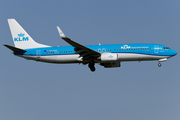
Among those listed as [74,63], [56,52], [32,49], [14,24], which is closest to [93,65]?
[74,63]

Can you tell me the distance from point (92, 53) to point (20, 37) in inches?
493

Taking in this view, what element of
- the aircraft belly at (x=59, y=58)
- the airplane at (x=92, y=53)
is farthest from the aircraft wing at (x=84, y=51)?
the aircraft belly at (x=59, y=58)

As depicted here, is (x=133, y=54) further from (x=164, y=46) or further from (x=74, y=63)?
(x=74, y=63)

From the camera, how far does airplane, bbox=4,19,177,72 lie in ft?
140

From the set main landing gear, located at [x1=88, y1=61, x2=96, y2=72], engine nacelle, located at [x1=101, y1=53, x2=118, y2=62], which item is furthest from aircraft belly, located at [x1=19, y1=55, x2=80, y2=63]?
engine nacelle, located at [x1=101, y1=53, x2=118, y2=62]

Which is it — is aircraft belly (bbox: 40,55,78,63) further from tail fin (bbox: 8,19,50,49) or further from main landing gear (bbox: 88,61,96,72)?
tail fin (bbox: 8,19,50,49)

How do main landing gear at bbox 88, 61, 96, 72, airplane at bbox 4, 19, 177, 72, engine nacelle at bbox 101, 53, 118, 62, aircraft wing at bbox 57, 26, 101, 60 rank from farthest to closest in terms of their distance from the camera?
1. main landing gear at bbox 88, 61, 96, 72
2. airplane at bbox 4, 19, 177, 72
3. engine nacelle at bbox 101, 53, 118, 62
4. aircraft wing at bbox 57, 26, 101, 60

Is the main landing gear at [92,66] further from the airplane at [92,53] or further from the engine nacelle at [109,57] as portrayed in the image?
the engine nacelle at [109,57]

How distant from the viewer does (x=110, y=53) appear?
42938 millimetres

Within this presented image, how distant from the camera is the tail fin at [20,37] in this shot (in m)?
46.9

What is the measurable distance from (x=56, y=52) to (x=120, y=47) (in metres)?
9.35

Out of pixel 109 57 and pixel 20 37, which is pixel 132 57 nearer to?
pixel 109 57

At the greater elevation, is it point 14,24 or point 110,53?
point 14,24

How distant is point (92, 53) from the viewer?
4300cm
